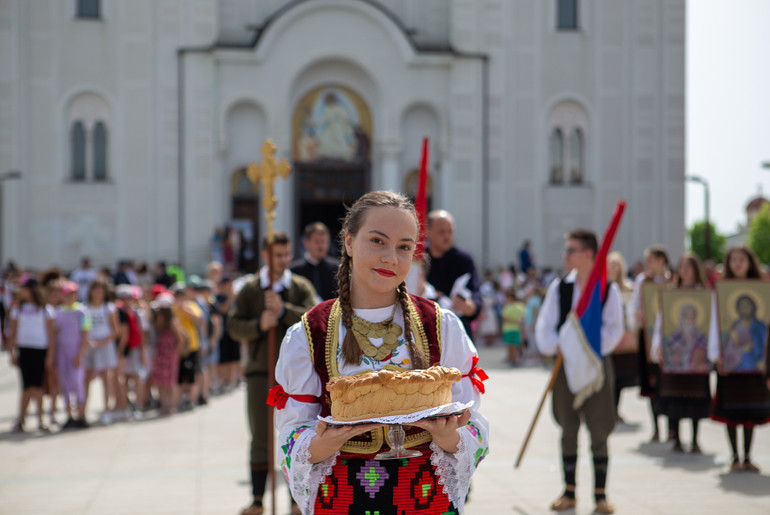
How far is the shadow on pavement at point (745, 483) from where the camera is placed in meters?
7.56

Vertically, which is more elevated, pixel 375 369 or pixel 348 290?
pixel 348 290

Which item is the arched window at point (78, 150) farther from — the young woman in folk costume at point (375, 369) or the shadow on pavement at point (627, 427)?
the young woman in folk costume at point (375, 369)

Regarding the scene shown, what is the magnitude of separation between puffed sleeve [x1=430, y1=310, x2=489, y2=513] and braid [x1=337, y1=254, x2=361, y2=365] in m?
0.33

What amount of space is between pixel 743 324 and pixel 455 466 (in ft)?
21.2

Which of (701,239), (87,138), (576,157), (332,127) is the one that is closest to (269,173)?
(332,127)

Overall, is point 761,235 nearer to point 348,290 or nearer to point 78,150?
point 78,150

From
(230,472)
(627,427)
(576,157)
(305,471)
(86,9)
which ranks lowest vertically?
(627,427)

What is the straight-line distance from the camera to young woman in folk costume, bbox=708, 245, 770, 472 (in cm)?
851

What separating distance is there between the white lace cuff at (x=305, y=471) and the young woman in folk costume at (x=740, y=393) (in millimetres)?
6422

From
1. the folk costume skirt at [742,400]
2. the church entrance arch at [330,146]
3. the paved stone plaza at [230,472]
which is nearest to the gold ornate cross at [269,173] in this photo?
the paved stone plaza at [230,472]

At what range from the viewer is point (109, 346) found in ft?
39.1

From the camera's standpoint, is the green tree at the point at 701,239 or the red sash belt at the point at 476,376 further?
the green tree at the point at 701,239

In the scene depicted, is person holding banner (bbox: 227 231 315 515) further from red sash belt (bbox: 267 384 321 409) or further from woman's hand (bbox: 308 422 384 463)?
woman's hand (bbox: 308 422 384 463)

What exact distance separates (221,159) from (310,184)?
3160 mm
